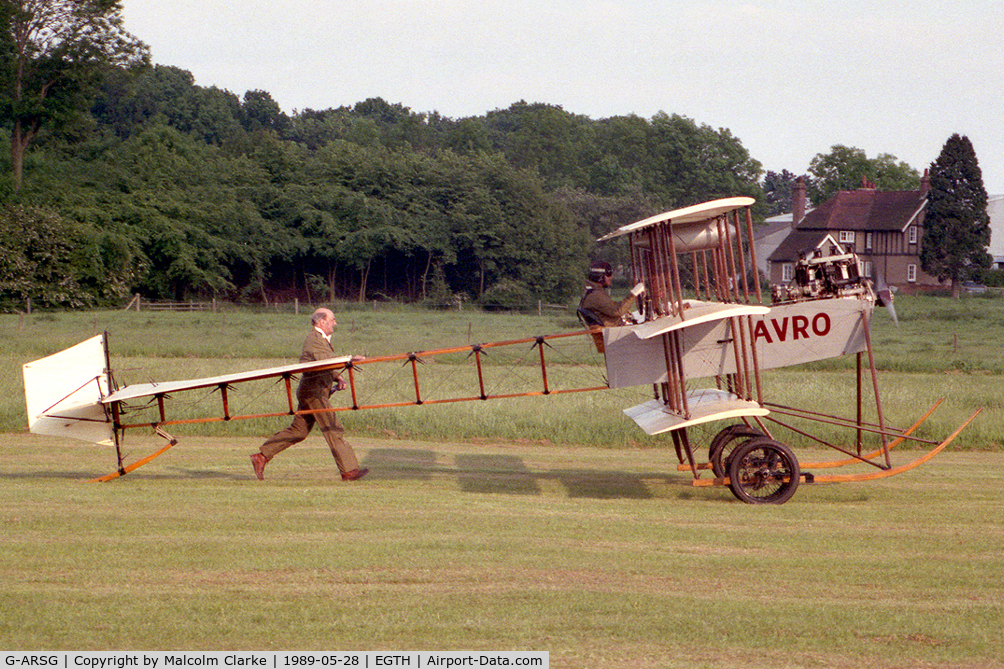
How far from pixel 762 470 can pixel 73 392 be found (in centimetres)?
770

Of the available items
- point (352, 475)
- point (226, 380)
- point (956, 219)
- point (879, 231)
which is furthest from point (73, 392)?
point (879, 231)

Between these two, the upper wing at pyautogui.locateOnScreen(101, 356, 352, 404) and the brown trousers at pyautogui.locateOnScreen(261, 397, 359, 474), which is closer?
the upper wing at pyautogui.locateOnScreen(101, 356, 352, 404)

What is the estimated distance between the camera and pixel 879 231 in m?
88.1

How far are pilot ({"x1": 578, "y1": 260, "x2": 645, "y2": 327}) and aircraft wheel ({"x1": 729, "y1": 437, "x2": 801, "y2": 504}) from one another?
195 cm

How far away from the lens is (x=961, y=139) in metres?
78.9

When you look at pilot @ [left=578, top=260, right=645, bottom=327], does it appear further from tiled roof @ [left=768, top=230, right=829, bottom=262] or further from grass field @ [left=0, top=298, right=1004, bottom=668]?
tiled roof @ [left=768, top=230, right=829, bottom=262]

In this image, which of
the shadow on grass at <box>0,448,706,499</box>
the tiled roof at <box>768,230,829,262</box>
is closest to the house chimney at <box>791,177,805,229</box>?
the tiled roof at <box>768,230,829,262</box>

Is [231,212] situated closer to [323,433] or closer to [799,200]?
[323,433]

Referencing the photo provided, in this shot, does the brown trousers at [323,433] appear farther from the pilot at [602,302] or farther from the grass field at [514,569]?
the pilot at [602,302]

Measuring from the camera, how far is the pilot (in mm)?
11461

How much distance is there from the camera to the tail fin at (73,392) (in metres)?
11.5

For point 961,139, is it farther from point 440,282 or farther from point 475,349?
point 475,349

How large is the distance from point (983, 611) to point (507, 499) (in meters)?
5.25

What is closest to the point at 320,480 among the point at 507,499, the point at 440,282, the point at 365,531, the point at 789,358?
the point at 507,499
